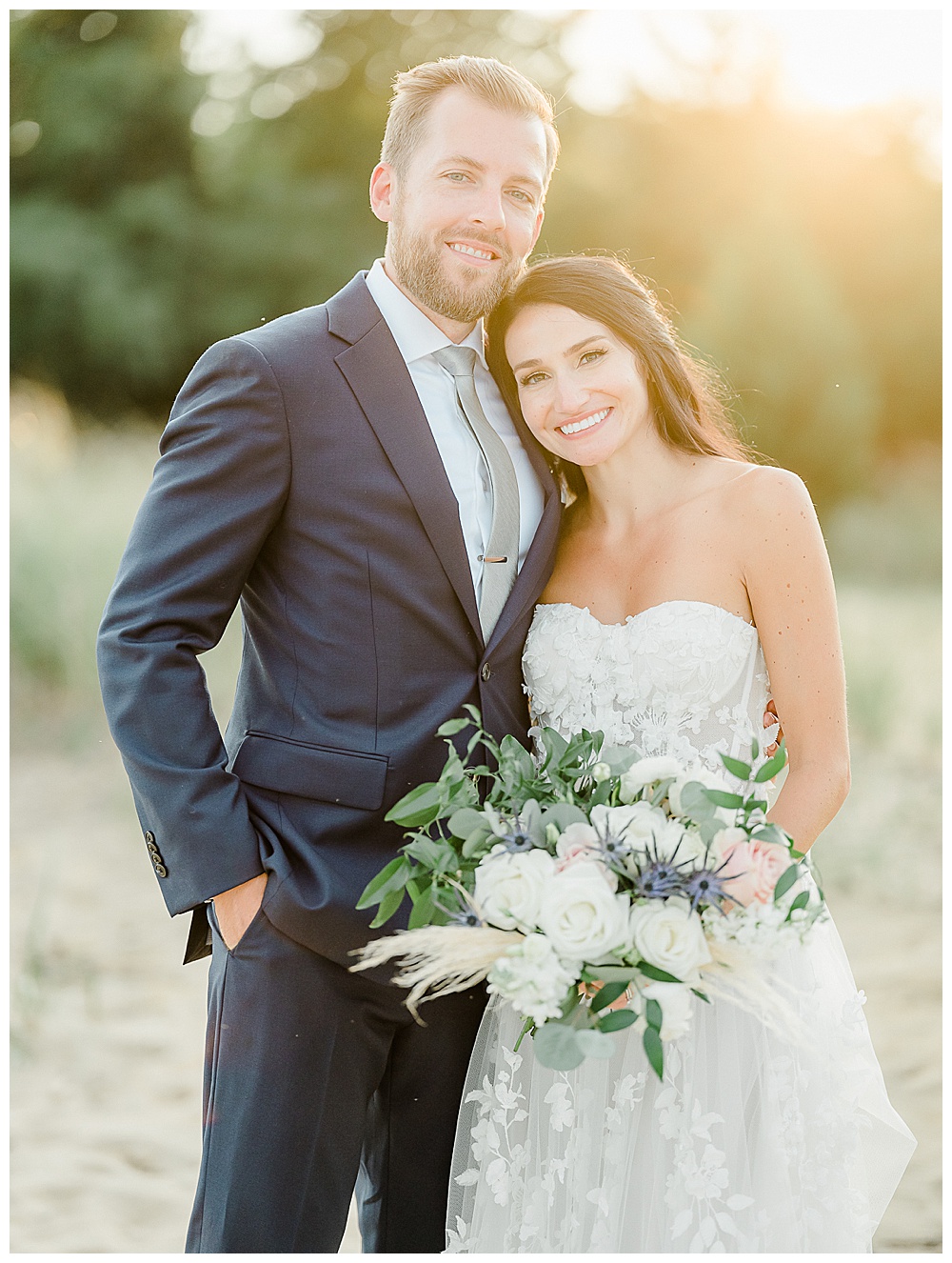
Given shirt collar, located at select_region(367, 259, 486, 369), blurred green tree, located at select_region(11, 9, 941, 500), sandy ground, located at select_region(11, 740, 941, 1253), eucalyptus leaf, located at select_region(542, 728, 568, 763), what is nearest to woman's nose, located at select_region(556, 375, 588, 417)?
shirt collar, located at select_region(367, 259, 486, 369)

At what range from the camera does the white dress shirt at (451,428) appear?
2506mm

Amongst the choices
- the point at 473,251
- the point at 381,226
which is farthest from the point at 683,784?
the point at 381,226

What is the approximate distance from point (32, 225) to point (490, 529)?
14.6 meters

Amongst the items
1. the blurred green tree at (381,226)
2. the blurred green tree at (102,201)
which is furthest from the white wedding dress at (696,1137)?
the blurred green tree at (102,201)

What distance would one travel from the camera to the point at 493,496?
2539 mm

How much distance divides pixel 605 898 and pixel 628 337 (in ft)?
4.93

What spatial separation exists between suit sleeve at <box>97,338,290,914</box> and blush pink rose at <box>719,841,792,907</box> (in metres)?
0.95

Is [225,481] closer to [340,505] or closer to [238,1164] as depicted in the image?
[340,505]

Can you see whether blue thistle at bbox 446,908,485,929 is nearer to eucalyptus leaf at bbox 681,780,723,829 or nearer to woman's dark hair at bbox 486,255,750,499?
eucalyptus leaf at bbox 681,780,723,829

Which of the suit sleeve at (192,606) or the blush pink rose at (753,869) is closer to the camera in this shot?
the blush pink rose at (753,869)

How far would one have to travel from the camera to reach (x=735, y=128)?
15.7 metres

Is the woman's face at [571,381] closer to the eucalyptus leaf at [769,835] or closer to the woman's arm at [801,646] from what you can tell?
the woman's arm at [801,646]

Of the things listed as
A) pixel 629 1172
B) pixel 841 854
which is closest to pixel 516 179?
pixel 629 1172

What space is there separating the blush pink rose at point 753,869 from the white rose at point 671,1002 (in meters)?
0.17
